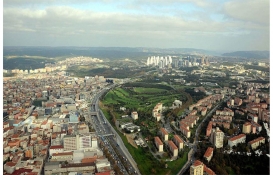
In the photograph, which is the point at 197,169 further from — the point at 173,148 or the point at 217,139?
the point at 217,139

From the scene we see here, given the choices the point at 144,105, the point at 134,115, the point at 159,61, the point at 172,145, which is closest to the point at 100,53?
the point at 159,61

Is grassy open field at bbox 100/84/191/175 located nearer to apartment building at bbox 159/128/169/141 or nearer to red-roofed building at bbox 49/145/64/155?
apartment building at bbox 159/128/169/141

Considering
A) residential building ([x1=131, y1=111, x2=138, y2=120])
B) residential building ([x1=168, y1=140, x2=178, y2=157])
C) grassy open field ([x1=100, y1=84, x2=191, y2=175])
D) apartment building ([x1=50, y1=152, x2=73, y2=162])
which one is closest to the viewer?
grassy open field ([x1=100, y1=84, x2=191, y2=175])

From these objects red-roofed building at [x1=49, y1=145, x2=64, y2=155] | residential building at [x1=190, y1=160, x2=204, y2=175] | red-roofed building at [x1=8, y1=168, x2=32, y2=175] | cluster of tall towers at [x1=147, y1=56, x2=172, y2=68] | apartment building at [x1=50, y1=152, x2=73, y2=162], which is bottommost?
red-roofed building at [x1=8, y1=168, x2=32, y2=175]

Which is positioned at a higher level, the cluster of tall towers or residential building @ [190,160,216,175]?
the cluster of tall towers

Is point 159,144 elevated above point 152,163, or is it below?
above

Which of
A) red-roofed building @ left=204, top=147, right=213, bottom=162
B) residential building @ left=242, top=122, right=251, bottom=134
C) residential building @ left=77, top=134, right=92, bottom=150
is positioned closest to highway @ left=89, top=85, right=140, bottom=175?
residential building @ left=77, top=134, right=92, bottom=150

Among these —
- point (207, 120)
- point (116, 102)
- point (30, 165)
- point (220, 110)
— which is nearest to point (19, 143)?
point (30, 165)
